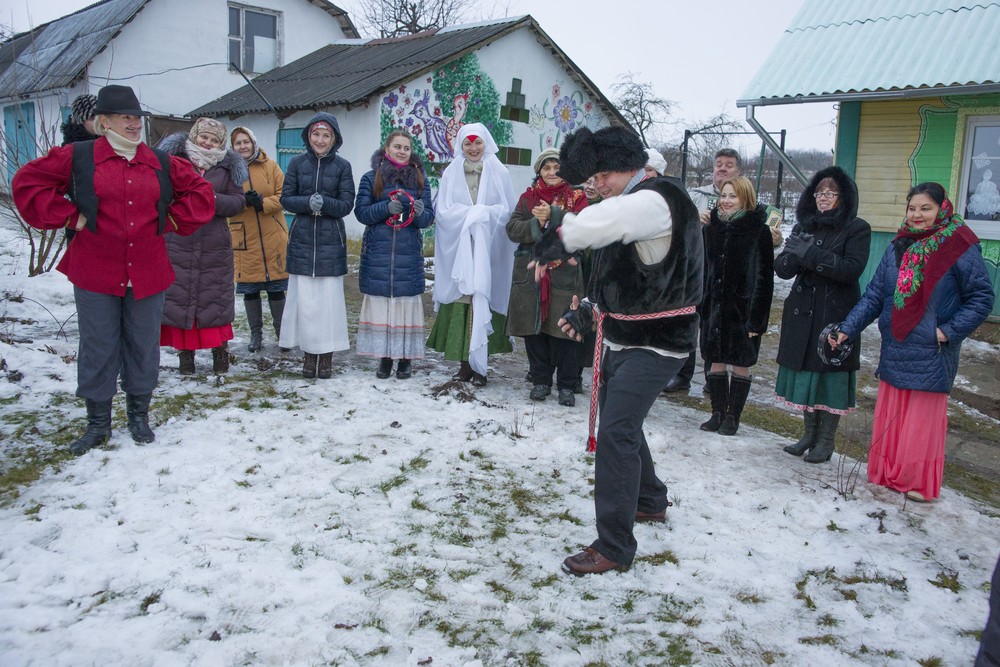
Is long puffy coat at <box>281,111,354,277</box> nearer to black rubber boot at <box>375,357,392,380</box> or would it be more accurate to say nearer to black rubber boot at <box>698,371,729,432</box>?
black rubber boot at <box>375,357,392,380</box>

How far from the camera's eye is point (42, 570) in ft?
9.76

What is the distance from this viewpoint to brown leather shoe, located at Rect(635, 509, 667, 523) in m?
3.73

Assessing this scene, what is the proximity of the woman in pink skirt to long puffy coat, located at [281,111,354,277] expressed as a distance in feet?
12.2

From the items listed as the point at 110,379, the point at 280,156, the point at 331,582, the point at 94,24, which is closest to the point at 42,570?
the point at 331,582

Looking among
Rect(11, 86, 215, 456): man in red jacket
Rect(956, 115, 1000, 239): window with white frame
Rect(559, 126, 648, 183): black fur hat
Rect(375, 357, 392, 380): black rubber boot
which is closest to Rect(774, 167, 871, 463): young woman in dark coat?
Rect(559, 126, 648, 183): black fur hat

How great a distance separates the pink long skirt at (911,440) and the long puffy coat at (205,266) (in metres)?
4.41

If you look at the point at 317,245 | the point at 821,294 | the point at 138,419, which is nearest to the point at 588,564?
the point at 821,294

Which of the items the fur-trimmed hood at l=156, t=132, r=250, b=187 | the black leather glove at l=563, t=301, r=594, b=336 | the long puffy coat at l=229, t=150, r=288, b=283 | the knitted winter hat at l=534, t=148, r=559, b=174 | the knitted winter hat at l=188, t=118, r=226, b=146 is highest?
the knitted winter hat at l=188, t=118, r=226, b=146

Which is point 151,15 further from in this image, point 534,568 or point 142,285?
point 534,568

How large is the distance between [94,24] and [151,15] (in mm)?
2315

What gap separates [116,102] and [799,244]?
3.97 meters

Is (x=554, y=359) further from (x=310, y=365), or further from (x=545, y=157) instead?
(x=310, y=365)

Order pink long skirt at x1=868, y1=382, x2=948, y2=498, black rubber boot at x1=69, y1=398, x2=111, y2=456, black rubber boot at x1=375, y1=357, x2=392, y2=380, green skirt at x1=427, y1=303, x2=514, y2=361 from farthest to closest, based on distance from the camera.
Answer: black rubber boot at x1=375, y1=357, x2=392, y2=380 < green skirt at x1=427, y1=303, x2=514, y2=361 < black rubber boot at x1=69, y1=398, x2=111, y2=456 < pink long skirt at x1=868, y1=382, x2=948, y2=498

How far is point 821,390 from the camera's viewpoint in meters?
4.62
